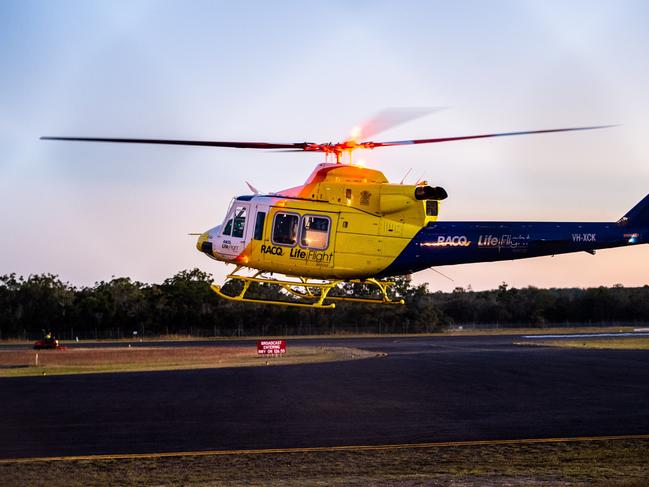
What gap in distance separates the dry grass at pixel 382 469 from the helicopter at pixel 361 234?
6.11 m

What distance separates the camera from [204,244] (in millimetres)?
23219

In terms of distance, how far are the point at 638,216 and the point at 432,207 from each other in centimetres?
586

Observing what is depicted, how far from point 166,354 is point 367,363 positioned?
23408 mm

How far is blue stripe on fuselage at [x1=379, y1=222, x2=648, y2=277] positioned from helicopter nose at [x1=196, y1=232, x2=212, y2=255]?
5037 millimetres

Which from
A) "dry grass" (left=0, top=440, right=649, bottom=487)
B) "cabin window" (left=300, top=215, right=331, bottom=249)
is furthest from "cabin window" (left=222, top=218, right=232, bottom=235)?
"dry grass" (left=0, top=440, right=649, bottom=487)

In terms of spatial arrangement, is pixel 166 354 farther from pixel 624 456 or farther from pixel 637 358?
pixel 624 456

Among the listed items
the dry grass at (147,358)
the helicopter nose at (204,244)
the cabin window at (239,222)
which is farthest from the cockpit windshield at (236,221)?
the dry grass at (147,358)

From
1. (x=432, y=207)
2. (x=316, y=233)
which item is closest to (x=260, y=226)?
→ (x=316, y=233)

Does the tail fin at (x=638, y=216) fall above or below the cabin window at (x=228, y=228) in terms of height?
above

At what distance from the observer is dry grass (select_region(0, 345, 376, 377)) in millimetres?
65750

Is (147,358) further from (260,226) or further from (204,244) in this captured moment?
(260,226)

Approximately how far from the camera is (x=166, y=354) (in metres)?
79.9

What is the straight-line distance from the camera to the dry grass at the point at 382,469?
2348cm

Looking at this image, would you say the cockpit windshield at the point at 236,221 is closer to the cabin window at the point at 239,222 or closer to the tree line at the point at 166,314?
the cabin window at the point at 239,222
